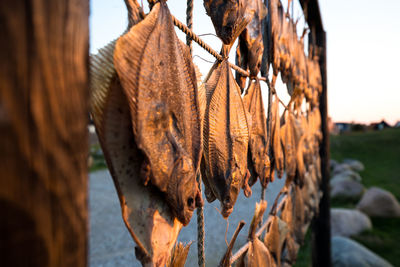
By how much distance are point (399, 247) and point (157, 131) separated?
3207mm

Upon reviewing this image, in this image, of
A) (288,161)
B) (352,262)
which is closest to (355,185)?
(352,262)

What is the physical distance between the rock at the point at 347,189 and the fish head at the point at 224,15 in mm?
4367

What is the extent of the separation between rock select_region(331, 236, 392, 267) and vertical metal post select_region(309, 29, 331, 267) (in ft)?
0.28

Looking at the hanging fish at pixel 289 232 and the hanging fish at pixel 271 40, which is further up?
the hanging fish at pixel 271 40

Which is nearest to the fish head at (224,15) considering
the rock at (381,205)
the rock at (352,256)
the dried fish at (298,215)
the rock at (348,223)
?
the dried fish at (298,215)

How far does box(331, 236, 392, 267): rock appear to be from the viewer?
1969 mm

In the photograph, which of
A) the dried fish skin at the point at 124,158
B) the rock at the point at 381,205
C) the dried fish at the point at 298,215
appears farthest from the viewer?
the rock at the point at 381,205

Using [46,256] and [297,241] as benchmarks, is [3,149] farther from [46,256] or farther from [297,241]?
[297,241]

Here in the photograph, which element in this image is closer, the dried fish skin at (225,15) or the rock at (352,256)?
the dried fish skin at (225,15)

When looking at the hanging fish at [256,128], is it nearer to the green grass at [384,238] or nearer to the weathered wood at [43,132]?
the weathered wood at [43,132]

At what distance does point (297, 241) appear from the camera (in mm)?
1243

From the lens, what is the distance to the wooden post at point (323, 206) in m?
2.17

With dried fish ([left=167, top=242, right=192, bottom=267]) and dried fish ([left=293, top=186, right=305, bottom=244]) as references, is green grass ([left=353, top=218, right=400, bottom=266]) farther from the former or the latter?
dried fish ([left=167, top=242, right=192, bottom=267])

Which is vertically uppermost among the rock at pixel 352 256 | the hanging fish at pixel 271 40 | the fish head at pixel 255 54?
the hanging fish at pixel 271 40
